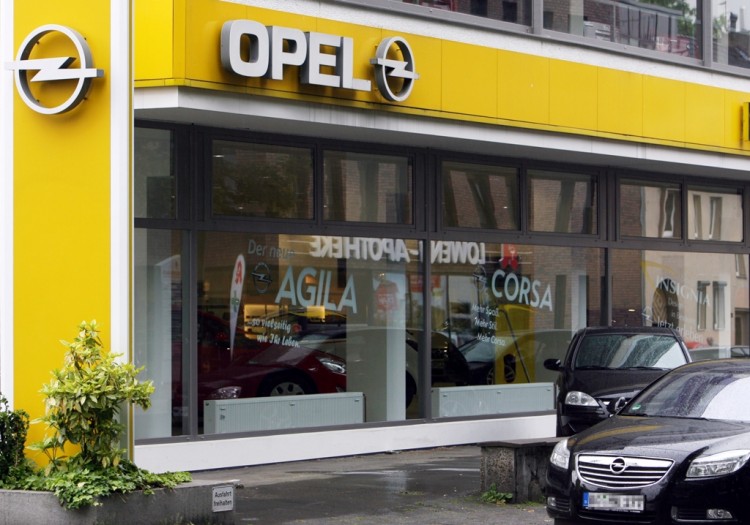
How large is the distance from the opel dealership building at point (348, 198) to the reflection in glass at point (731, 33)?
7cm

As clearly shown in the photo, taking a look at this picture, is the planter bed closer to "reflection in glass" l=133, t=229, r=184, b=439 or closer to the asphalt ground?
the asphalt ground

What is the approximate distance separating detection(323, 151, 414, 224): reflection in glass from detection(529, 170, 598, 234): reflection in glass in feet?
7.91

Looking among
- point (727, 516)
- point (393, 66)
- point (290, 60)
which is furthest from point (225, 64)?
point (727, 516)

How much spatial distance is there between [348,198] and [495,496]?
5.11 m

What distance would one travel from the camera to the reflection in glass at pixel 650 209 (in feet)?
60.3

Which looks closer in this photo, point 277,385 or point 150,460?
point 150,460

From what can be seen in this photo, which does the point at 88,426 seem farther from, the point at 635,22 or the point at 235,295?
the point at 635,22

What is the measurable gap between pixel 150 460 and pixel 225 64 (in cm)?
441

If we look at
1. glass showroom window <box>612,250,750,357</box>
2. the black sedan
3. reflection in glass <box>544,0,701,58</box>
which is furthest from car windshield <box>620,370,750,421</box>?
glass showroom window <box>612,250,750,357</box>

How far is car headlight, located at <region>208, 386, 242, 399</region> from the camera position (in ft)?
44.9

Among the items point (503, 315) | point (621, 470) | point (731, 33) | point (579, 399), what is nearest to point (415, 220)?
point (503, 315)

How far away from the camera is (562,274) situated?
17.6 meters

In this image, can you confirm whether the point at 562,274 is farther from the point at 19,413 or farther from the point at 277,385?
the point at 19,413

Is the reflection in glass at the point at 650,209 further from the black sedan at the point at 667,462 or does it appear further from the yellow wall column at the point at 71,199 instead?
the yellow wall column at the point at 71,199
